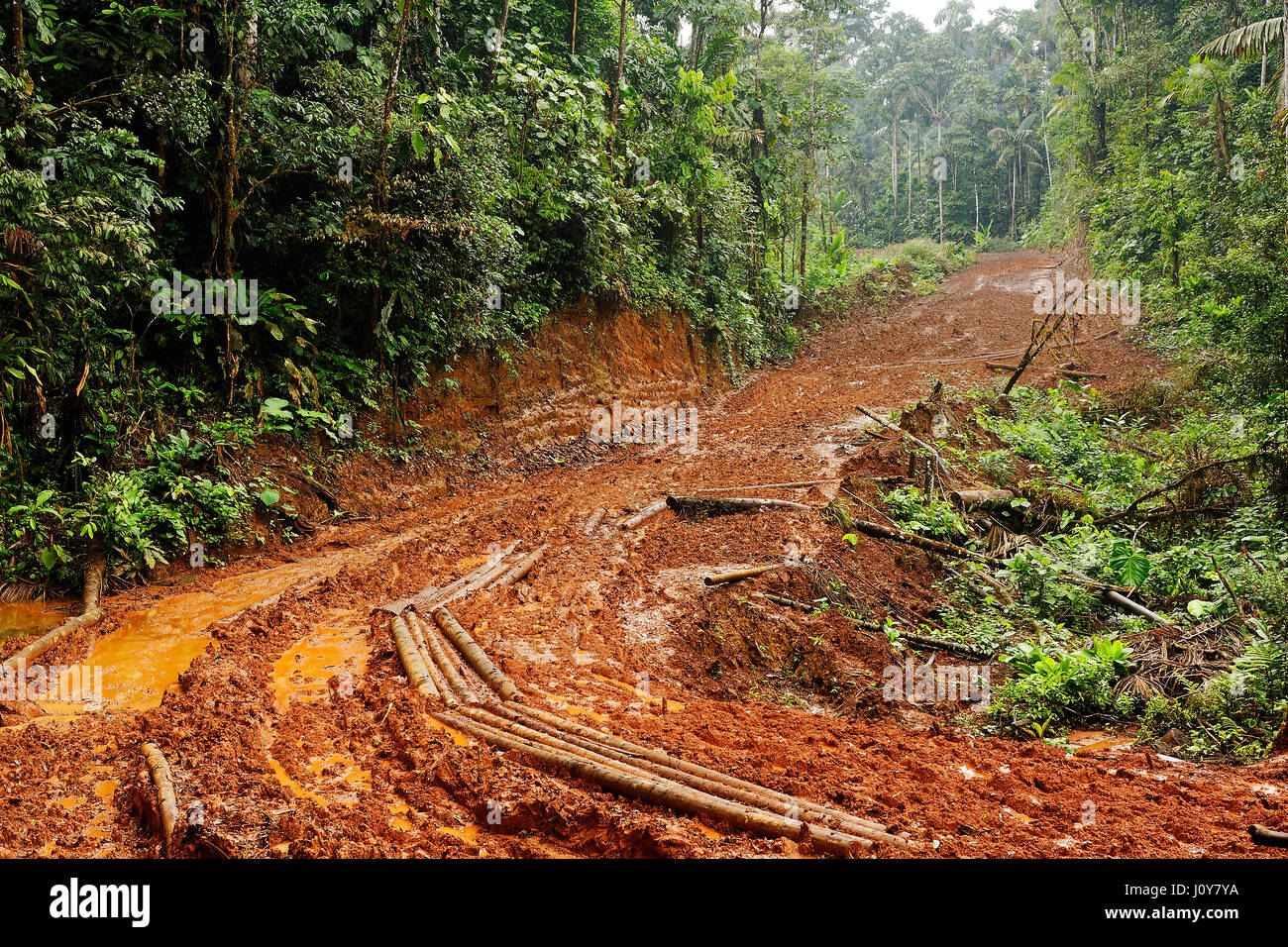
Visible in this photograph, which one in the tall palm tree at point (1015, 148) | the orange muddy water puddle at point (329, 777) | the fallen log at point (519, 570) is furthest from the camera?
the tall palm tree at point (1015, 148)

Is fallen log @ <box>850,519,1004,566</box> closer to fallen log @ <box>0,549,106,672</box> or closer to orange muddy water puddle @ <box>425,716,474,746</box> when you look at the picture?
orange muddy water puddle @ <box>425,716,474,746</box>

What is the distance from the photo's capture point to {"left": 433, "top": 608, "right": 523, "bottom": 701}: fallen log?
15.0 feet

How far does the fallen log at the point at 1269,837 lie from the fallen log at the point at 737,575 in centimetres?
447

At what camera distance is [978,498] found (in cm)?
945

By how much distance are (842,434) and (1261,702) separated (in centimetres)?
861

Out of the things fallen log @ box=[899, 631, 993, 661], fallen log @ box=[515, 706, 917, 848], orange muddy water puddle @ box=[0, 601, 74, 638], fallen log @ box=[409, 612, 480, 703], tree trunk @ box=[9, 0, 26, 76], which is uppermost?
tree trunk @ box=[9, 0, 26, 76]

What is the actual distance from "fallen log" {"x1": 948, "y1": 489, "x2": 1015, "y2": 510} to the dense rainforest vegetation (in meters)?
0.76

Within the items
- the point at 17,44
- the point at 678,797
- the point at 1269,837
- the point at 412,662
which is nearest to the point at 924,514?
the point at 1269,837

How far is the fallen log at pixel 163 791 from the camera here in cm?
299

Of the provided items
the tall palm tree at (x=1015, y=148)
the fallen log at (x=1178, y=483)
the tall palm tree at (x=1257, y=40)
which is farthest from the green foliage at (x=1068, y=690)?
the tall palm tree at (x=1015, y=148)

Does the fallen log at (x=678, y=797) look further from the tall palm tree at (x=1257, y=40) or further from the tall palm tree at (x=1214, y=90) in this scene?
the tall palm tree at (x=1214, y=90)

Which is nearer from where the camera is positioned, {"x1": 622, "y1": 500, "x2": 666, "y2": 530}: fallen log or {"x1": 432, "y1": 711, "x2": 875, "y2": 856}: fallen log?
{"x1": 432, "y1": 711, "x2": 875, "y2": 856}: fallen log

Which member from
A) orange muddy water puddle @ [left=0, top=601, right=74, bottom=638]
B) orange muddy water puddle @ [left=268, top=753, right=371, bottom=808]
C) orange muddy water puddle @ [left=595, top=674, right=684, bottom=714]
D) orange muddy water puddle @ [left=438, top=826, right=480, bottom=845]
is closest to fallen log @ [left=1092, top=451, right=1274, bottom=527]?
orange muddy water puddle @ [left=595, top=674, right=684, bottom=714]
